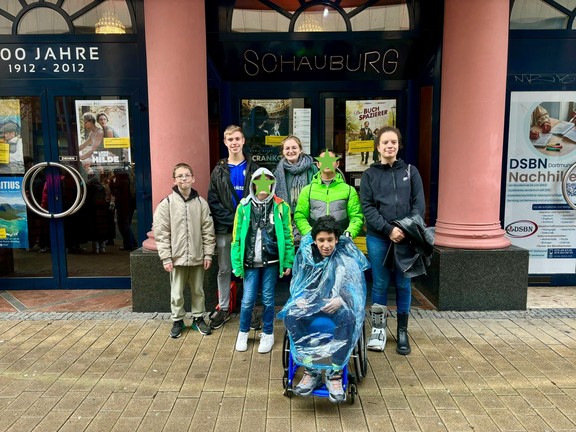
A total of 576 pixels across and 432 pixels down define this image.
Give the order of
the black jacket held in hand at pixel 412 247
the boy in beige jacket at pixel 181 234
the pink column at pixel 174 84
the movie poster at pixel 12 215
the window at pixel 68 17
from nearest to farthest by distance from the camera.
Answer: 1. the black jacket held in hand at pixel 412 247
2. the boy in beige jacket at pixel 181 234
3. the pink column at pixel 174 84
4. the window at pixel 68 17
5. the movie poster at pixel 12 215

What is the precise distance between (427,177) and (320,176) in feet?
7.00

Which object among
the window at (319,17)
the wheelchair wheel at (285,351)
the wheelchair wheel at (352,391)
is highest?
the window at (319,17)

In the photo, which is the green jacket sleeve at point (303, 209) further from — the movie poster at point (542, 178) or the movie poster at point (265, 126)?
the movie poster at point (542, 178)

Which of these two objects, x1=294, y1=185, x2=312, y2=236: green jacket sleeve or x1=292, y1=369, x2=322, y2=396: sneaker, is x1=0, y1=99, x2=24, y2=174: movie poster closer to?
x1=294, y1=185, x2=312, y2=236: green jacket sleeve

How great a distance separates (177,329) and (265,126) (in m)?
2.60

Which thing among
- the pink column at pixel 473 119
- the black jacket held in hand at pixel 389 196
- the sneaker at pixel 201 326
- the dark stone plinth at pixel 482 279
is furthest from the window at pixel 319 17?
the sneaker at pixel 201 326

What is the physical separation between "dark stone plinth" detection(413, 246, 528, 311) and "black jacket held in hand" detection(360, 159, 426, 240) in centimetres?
119

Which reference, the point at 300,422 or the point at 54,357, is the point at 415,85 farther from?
the point at 54,357

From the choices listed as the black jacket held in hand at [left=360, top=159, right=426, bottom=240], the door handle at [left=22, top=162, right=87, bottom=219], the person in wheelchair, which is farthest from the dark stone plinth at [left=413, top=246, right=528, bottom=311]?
the door handle at [left=22, top=162, right=87, bottom=219]

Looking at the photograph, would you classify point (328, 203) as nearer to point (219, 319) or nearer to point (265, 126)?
point (219, 319)

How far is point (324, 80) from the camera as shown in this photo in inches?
230

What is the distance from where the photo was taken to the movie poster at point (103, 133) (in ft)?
18.7

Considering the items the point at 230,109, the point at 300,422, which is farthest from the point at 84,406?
the point at 230,109

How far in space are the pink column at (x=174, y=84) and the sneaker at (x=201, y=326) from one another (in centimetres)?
127
